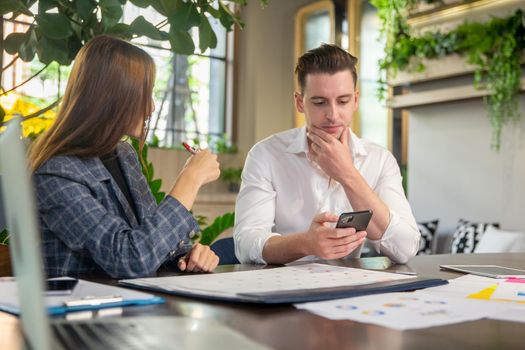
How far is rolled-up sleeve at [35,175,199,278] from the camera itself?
1.23 m

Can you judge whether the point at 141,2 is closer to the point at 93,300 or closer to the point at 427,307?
the point at 93,300

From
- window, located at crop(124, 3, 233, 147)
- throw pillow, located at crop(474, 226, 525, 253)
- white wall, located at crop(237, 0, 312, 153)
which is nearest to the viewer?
throw pillow, located at crop(474, 226, 525, 253)

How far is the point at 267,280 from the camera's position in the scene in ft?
3.69

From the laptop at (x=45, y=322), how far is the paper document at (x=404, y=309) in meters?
0.17

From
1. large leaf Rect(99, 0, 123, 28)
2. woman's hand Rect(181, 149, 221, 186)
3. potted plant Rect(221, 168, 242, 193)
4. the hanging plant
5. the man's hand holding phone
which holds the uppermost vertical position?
the hanging plant

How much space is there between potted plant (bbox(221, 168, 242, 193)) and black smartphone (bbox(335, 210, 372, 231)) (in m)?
5.09

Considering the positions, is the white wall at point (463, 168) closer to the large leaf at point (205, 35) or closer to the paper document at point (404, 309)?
the large leaf at point (205, 35)

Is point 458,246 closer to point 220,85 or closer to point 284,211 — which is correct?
point 284,211

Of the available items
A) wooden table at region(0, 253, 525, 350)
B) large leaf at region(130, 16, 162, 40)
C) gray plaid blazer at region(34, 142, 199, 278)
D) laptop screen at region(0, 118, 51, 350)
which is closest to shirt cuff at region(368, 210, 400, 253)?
gray plaid blazer at region(34, 142, 199, 278)

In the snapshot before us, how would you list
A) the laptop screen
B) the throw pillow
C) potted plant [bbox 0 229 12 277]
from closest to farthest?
the laptop screen
potted plant [bbox 0 229 12 277]
the throw pillow

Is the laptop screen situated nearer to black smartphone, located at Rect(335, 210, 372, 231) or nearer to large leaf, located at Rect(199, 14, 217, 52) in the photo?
black smartphone, located at Rect(335, 210, 372, 231)

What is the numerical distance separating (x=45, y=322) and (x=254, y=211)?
5.07ft

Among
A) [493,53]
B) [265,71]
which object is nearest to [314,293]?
[493,53]

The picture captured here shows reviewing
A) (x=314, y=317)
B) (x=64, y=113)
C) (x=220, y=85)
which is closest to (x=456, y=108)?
(x=220, y=85)
